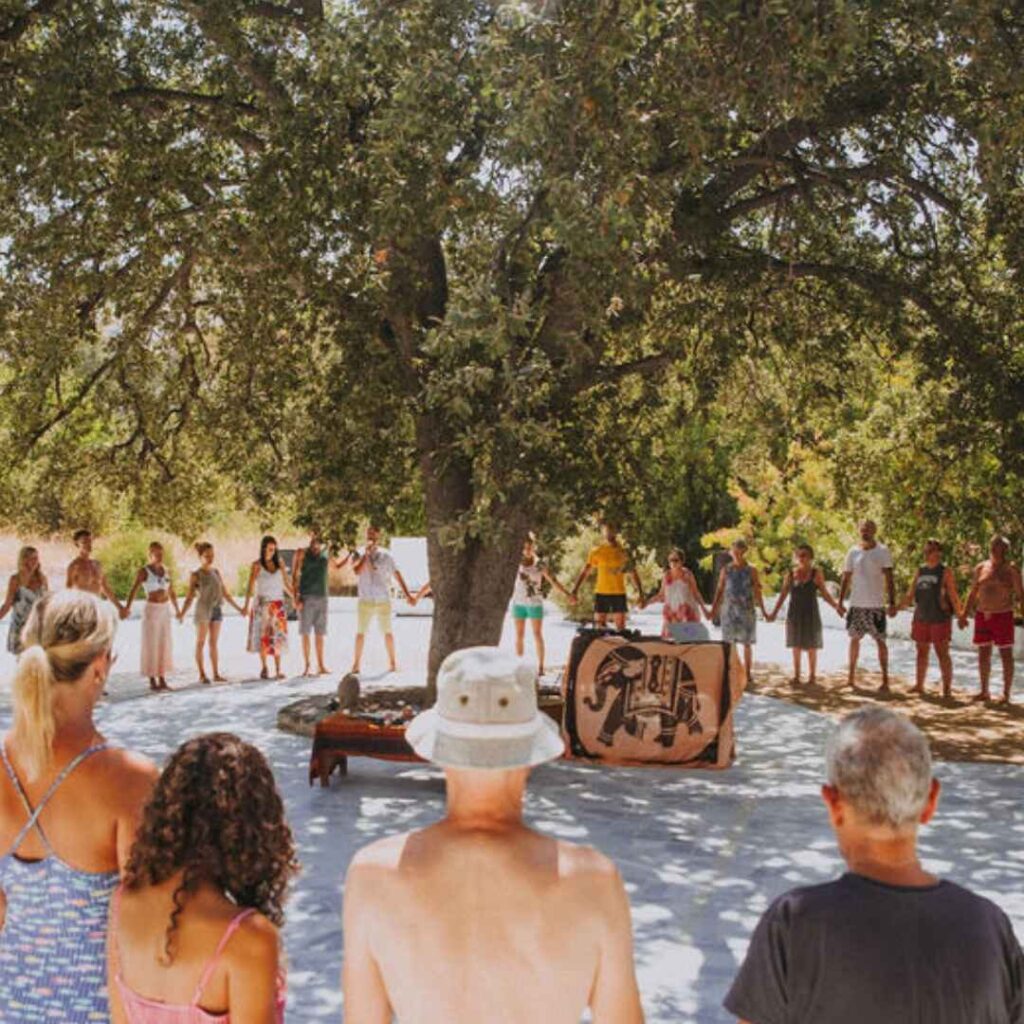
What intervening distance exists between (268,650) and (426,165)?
815 cm

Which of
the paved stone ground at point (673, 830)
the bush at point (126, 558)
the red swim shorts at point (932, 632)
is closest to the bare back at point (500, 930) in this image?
the paved stone ground at point (673, 830)

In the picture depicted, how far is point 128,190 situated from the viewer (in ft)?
37.2

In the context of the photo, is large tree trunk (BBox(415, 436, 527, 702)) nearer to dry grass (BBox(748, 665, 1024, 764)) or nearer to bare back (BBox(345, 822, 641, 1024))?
dry grass (BBox(748, 665, 1024, 764))

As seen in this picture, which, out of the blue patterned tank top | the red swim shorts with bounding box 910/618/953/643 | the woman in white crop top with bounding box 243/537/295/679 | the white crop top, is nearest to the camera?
the blue patterned tank top

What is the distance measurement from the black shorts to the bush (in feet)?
54.9

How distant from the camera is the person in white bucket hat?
250cm

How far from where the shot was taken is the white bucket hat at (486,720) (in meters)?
2.56

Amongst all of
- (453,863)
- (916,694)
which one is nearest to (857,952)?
(453,863)

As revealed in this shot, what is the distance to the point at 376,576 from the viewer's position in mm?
16188

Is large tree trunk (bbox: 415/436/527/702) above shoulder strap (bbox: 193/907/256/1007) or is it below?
above

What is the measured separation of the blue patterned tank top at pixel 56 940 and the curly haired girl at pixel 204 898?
400 millimetres

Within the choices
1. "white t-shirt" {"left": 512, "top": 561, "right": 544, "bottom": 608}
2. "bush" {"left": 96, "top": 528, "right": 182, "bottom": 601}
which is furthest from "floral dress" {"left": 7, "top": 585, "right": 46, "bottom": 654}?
"bush" {"left": 96, "top": 528, "right": 182, "bottom": 601}

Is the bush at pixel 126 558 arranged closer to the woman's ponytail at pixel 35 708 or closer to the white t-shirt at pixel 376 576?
the white t-shirt at pixel 376 576

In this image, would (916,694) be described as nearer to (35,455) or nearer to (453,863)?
(35,455)
